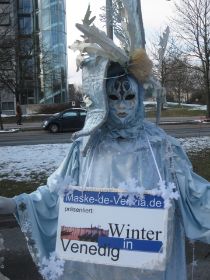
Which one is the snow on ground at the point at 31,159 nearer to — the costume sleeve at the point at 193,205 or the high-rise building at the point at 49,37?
the costume sleeve at the point at 193,205

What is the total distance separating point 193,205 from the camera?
3062mm

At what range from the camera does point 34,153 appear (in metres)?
13.8

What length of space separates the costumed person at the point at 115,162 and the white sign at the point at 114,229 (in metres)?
0.12

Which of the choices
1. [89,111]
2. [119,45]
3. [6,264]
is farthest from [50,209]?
[6,264]

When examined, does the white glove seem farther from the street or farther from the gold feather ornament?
the street

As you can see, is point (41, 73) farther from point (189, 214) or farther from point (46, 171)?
point (189, 214)

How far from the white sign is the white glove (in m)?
0.27

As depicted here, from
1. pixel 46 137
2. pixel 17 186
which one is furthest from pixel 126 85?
pixel 46 137

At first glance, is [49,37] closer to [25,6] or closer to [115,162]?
[25,6]

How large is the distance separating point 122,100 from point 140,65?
0.73 feet

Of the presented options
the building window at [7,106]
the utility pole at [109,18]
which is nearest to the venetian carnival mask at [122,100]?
the utility pole at [109,18]

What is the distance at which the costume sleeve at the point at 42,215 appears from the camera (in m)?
3.10

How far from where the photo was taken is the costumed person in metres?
3.03

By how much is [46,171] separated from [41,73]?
3349 cm
